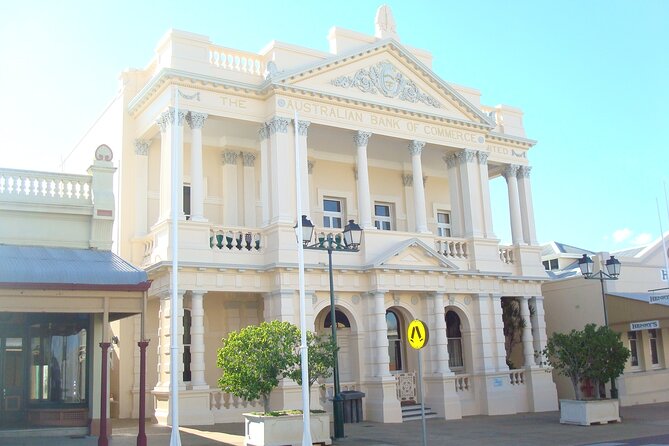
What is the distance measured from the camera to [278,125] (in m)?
23.4

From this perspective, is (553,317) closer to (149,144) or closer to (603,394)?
(603,394)

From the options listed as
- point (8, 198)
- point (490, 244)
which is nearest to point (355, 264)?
point (490, 244)

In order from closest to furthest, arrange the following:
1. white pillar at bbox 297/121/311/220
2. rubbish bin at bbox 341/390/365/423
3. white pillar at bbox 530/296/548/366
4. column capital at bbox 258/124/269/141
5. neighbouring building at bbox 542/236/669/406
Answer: rubbish bin at bbox 341/390/365/423, white pillar at bbox 297/121/311/220, column capital at bbox 258/124/269/141, neighbouring building at bbox 542/236/669/406, white pillar at bbox 530/296/548/366

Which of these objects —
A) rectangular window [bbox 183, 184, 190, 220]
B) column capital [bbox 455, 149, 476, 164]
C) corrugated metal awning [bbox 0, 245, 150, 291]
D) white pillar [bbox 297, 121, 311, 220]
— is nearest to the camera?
corrugated metal awning [bbox 0, 245, 150, 291]

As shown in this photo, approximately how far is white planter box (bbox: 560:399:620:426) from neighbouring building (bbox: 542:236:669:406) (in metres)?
7.07

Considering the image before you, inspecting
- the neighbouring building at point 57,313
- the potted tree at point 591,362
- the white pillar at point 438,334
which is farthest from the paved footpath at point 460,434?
the white pillar at point 438,334

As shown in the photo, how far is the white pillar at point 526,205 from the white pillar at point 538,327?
2.45 m

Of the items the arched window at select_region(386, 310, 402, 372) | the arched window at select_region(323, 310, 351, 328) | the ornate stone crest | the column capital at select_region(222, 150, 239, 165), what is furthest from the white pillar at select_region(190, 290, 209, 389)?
the ornate stone crest

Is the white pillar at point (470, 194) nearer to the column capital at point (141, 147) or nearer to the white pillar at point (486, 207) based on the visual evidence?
the white pillar at point (486, 207)

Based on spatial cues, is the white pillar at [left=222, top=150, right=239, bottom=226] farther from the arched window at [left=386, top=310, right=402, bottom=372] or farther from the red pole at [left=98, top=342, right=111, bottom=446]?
the red pole at [left=98, top=342, right=111, bottom=446]

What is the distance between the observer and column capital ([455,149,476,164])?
1088 inches

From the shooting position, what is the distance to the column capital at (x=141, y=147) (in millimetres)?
25016

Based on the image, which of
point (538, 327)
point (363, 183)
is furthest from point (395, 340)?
point (538, 327)

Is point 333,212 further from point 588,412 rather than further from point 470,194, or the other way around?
point 588,412
